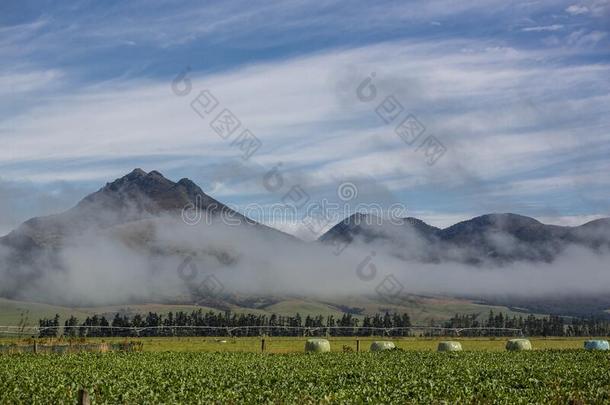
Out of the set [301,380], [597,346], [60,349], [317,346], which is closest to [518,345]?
[597,346]

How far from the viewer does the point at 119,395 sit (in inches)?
1356

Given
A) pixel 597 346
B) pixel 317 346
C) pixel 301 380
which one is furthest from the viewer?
pixel 597 346

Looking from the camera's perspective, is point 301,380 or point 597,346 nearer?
point 301,380

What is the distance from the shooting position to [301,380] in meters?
41.2

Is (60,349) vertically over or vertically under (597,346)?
under

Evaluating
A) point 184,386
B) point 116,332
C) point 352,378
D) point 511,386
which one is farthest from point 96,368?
point 116,332

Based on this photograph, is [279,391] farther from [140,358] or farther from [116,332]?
[116,332]

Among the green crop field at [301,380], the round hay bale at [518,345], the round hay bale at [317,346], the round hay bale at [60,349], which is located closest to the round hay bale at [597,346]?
the round hay bale at [518,345]

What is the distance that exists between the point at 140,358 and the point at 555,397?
3390 cm

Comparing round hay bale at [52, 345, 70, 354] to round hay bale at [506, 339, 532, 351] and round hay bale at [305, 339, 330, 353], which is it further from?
round hay bale at [506, 339, 532, 351]

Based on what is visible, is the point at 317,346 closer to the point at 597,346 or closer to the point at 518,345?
the point at 518,345

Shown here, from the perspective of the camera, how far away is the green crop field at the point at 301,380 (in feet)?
111

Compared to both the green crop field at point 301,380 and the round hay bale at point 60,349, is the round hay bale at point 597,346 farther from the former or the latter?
the round hay bale at point 60,349

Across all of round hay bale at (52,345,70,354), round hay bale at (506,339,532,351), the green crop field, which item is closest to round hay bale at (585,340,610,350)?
round hay bale at (506,339,532,351)
